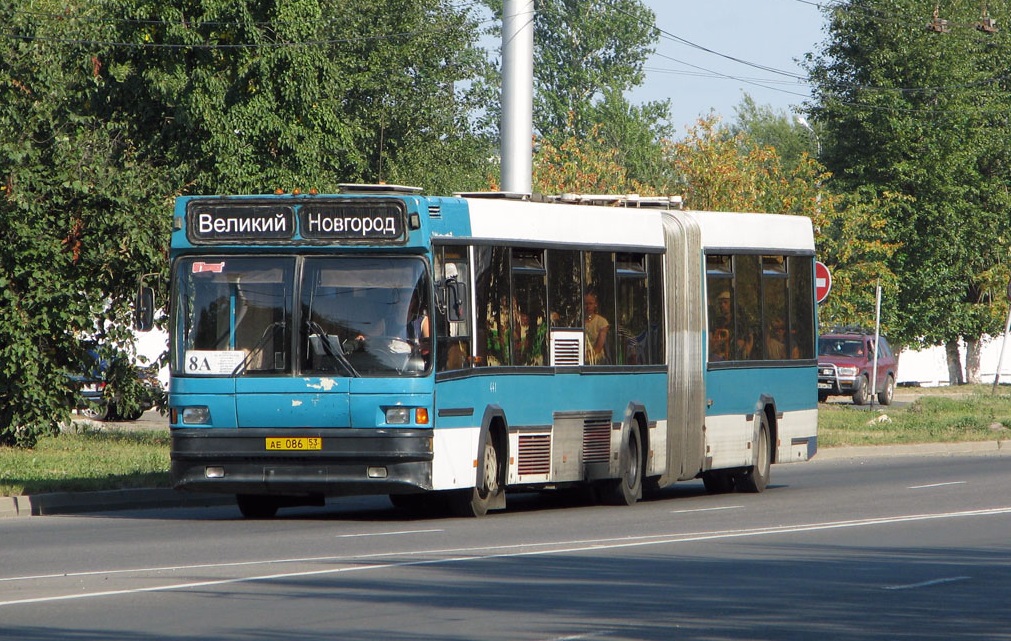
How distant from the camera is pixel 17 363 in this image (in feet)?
81.4

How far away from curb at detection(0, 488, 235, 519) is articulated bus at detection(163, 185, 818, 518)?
4.64 ft

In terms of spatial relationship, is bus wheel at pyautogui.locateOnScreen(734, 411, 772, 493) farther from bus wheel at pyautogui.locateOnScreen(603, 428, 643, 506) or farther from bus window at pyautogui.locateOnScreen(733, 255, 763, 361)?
bus wheel at pyautogui.locateOnScreen(603, 428, 643, 506)

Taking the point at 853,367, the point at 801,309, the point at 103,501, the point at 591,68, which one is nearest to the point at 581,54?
the point at 591,68

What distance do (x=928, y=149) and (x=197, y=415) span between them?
4757cm

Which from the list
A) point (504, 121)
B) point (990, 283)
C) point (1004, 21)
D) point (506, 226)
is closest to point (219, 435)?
point (506, 226)

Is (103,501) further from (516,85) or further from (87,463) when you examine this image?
(516,85)

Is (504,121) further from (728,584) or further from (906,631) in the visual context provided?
(906,631)

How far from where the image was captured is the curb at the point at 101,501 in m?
18.4

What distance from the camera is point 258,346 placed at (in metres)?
16.8

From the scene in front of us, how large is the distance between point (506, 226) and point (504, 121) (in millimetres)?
10481

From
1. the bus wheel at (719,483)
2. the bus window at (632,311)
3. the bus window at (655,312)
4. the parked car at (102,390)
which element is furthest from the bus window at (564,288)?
the parked car at (102,390)

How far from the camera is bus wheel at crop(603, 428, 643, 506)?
1967 centimetres

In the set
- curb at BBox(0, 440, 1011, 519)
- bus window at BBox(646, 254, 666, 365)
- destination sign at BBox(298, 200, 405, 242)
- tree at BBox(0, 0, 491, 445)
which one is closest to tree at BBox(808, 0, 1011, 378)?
tree at BBox(0, 0, 491, 445)

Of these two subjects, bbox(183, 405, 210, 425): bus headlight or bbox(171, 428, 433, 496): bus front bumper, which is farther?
bbox(183, 405, 210, 425): bus headlight
